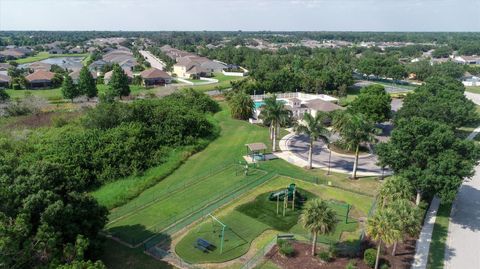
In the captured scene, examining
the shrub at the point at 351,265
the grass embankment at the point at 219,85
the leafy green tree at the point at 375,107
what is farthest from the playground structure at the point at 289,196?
the grass embankment at the point at 219,85

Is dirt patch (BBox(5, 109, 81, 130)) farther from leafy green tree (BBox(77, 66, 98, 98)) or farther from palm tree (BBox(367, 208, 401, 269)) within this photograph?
palm tree (BBox(367, 208, 401, 269))

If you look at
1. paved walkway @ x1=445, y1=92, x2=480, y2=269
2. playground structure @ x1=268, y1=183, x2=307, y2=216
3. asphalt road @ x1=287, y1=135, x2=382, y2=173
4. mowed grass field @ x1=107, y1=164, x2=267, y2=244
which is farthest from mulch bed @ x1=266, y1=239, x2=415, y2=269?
asphalt road @ x1=287, y1=135, x2=382, y2=173

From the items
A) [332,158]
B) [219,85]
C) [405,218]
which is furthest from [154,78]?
[405,218]

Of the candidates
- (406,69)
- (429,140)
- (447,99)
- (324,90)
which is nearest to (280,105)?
(429,140)

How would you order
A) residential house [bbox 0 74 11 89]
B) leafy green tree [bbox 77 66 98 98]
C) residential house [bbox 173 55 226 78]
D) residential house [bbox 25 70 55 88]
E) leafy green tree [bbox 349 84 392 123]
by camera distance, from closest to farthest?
leafy green tree [bbox 349 84 392 123]
leafy green tree [bbox 77 66 98 98]
residential house [bbox 0 74 11 89]
residential house [bbox 25 70 55 88]
residential house [bbox 173 55 226 78]

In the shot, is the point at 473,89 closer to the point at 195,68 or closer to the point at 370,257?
the point at 195,68

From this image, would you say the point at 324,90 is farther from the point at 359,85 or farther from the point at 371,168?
the point at 371,168

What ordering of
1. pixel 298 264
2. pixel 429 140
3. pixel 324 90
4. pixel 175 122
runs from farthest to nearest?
1. pixel 324 90
2. pixel 175 122
3. pixel 429 140
4. pixel 298 264
